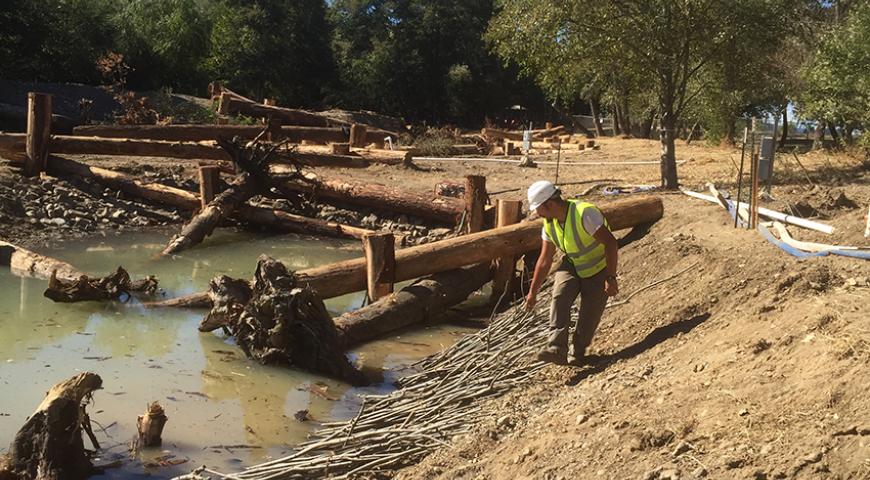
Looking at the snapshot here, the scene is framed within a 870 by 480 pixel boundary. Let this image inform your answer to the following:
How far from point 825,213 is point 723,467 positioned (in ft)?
24.4

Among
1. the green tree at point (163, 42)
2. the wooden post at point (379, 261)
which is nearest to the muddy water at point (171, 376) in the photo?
the wooden post at point (379, 261)

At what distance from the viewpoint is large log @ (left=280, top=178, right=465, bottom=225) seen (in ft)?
45.2

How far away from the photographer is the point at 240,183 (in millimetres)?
14125

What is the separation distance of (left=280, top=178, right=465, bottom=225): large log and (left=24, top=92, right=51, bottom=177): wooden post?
4666 millimetres

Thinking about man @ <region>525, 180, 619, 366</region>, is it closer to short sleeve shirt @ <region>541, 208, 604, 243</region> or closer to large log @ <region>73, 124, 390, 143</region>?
short sleeve shirt @ <region>541, 208, 604, 243</region>

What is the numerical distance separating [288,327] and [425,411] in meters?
2.03

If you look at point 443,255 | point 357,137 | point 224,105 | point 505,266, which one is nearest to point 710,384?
point 443,255

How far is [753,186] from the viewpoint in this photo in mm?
8672

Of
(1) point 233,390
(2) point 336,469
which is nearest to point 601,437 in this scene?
(2) point 336,469

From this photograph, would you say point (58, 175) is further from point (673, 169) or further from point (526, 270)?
point (673, 169)

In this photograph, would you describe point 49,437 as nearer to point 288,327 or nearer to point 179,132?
point 288,327

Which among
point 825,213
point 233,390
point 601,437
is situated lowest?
point 233,390

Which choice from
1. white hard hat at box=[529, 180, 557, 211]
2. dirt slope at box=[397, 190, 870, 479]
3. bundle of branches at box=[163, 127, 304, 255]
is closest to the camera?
dirt slope at box=[397, 190, 870, 479]

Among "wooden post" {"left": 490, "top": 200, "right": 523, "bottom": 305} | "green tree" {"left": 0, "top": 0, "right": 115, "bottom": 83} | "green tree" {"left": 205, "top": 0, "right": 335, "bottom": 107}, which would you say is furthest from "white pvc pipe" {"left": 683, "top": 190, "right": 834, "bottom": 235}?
"green tree" {"left": 205, "top": 0, "right": 335, "bottom": 107}
